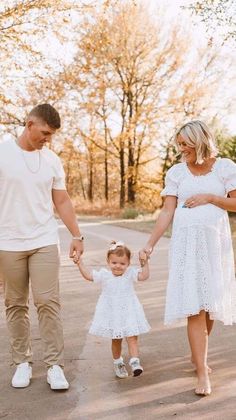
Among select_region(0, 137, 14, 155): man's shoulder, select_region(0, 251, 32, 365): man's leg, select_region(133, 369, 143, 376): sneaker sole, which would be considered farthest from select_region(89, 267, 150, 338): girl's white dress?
select_region(0, 137, 14, 155): man's shoulder

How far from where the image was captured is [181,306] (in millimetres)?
4824

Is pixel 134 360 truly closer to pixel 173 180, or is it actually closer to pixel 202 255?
pixel 202 255

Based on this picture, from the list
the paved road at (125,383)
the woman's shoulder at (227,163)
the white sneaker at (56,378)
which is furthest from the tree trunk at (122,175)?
the white sneaker at (56,378)

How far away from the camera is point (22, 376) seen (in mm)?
4852

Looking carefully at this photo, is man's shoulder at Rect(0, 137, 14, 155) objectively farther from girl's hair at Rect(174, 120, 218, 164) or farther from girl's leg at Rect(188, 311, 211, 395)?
girl's leg at Rect(188, 311, 211, 395)

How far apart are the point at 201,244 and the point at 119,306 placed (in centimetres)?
84

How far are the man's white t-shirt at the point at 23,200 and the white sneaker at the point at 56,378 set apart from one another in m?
0.90

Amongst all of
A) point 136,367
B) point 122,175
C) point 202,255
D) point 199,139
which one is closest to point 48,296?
point 136,367

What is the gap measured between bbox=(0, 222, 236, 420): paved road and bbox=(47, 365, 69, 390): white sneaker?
0.05 m

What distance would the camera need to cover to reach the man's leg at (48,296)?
484cm

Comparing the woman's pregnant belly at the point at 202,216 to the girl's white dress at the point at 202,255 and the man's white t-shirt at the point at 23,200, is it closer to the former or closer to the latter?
the girl's white dress at the point at 202,255

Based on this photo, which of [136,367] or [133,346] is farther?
[133,346]

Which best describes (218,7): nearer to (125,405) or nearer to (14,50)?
(14,50)

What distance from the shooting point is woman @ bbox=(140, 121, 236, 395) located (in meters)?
4.79
